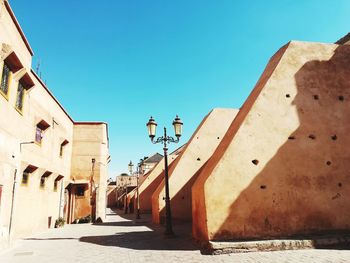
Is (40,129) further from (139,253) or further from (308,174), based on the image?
(308,174)

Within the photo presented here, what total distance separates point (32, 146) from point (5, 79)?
444 cm

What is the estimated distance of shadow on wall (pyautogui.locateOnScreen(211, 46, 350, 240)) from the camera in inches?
319

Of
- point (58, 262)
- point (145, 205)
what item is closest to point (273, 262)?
point (58, 262)

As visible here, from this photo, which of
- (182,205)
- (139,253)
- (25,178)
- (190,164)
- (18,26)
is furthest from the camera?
(190,164)

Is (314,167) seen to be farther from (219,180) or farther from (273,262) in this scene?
(273,262)

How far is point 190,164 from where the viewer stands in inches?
635

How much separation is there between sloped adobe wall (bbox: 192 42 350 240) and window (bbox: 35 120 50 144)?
349 inches

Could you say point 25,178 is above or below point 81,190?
above

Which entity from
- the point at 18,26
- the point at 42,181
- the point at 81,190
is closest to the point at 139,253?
the point at 18,26

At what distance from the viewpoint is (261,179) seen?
8.36m

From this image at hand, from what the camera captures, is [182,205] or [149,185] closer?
[182,205]

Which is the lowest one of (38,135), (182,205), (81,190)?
(182,205)

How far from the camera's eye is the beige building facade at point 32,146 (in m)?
8.48

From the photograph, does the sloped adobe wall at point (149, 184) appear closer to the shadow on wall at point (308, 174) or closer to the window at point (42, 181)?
the window at point (42, 181)
